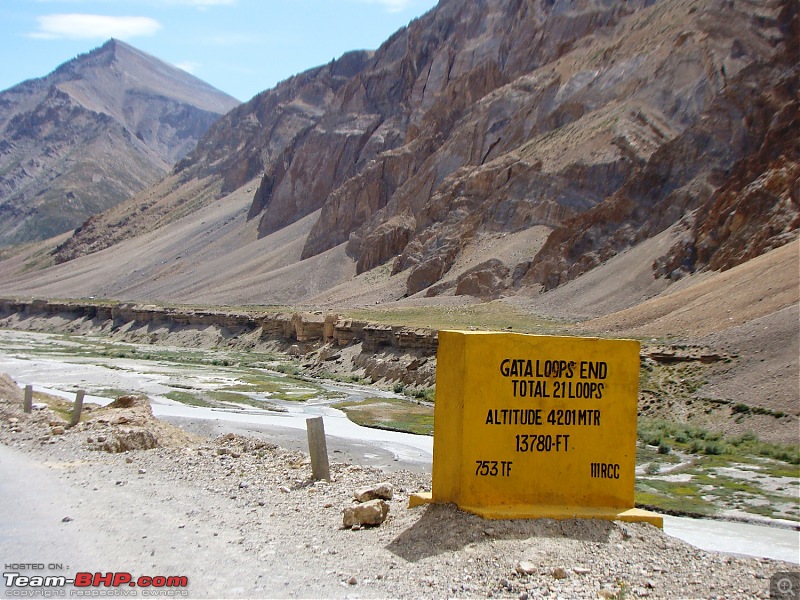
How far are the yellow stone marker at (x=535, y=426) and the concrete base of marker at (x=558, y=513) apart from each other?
0.01 m

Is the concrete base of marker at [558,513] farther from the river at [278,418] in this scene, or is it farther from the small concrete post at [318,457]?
the river at [278,418]

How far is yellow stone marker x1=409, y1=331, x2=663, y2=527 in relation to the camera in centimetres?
1070

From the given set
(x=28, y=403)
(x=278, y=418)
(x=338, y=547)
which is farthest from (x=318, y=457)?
(x=278, y=418)

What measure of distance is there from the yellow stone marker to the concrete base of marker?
0.01 metres

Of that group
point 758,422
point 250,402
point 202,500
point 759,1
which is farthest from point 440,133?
point 202,500

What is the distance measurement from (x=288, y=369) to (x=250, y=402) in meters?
13.2

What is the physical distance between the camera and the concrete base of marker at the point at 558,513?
10.5 meters

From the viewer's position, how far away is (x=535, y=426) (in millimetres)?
10945

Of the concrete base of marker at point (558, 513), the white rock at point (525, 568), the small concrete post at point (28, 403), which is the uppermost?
the concrete base of marker at point (558, 513)

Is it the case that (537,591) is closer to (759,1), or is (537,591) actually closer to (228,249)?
(759,1)

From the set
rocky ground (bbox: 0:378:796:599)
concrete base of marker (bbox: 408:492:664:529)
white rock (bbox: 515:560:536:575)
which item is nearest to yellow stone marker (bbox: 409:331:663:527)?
concrete base of marker (bbox: 408:492:664:529)
